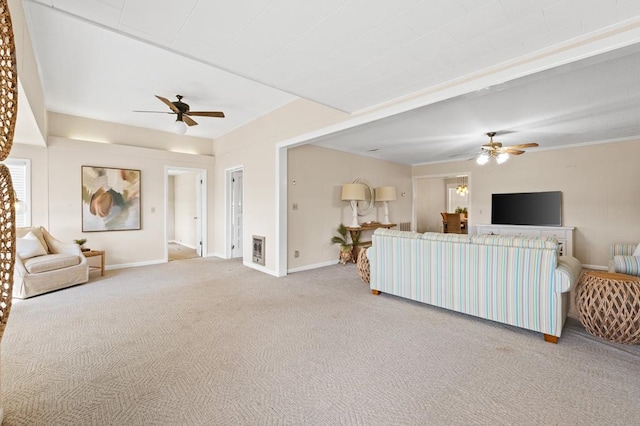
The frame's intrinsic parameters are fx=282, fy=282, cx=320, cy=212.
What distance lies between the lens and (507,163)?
21.3 ft

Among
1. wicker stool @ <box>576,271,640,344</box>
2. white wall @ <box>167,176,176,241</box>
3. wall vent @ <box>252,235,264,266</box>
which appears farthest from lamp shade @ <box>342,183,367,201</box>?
white wall @ <box>167,176,176,241</box>

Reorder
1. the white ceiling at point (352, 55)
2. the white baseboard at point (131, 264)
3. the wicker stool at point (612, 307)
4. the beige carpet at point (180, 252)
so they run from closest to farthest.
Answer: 1. the white ceiling at point (352, 55)
2. the wicker stool at point (612, 307)
3. the white baseboard at point (131, 264)
4. the beige carpet at point (180, 252)

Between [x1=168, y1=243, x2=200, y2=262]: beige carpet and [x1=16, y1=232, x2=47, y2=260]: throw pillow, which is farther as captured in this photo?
[x1=168, y1=243, x2=200, y2=262]: beige carpet

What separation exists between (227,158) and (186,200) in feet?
9.58

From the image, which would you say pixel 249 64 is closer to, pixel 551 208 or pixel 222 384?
pixel 222 384

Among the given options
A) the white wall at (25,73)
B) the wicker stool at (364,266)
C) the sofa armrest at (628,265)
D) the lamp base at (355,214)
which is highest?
the white wall at (25,73)

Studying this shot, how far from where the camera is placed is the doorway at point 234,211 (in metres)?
6.29

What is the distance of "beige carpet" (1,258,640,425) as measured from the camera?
5.32 ft

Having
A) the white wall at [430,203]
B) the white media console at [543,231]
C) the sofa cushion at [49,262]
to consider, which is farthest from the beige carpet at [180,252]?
the white media console at [543,231]

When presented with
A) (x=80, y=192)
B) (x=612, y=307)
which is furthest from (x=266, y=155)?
(x=612, y=307)

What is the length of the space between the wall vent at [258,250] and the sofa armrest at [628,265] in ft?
15.2

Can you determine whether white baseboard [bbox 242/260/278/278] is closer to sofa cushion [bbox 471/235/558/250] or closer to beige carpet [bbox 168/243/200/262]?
beige carpet [bbox 168/243/200/262]

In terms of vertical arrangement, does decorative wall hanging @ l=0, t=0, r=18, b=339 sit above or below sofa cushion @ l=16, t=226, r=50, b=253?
above

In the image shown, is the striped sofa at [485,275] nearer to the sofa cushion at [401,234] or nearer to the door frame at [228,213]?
the sofa cushion at [401,234]
